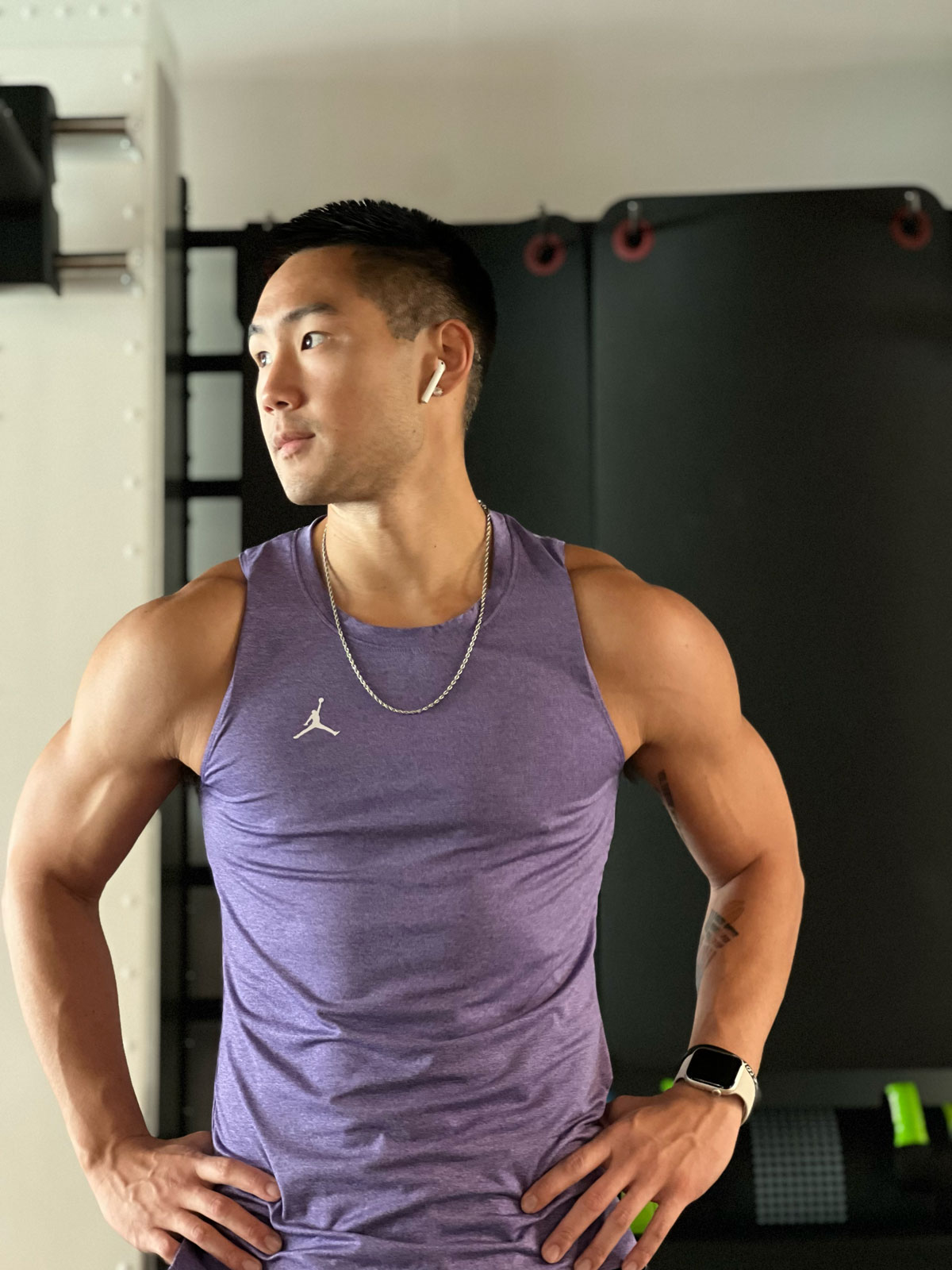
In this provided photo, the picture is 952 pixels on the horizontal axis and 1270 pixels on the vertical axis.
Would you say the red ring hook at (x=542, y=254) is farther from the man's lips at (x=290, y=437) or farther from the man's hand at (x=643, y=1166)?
the man's hand at (x=643, y=1166)

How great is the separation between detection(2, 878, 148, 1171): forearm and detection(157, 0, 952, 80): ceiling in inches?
69.2

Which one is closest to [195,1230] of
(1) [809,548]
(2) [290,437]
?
(2) [290,437]

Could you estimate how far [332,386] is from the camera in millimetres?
1173

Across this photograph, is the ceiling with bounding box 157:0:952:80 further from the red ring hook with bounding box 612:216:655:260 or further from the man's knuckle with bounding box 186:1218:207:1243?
the man's knuckle with bounding box 186:1218:207:1243

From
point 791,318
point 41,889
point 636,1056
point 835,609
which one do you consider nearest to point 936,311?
point 791,318

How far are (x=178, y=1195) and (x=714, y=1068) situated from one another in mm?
581

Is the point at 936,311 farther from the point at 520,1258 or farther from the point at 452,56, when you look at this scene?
the point at 520,1258

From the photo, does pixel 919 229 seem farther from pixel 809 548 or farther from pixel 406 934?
pixel 406 934

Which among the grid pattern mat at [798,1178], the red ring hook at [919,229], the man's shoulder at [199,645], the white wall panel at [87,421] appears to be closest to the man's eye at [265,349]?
the man's shoulder at [199,645]

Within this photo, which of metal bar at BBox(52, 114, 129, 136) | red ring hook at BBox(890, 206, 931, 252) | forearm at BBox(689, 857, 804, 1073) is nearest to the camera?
forearm at BBox(689, 857, 804, 1073)

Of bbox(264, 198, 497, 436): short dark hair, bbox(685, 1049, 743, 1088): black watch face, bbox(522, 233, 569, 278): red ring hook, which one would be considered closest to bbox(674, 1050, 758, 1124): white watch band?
bbox(685, 1049, 743, 1088): black watch face

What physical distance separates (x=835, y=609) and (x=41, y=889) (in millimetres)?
1377

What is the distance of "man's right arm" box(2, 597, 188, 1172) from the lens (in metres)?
1.17

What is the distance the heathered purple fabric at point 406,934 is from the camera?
41.8 inches
